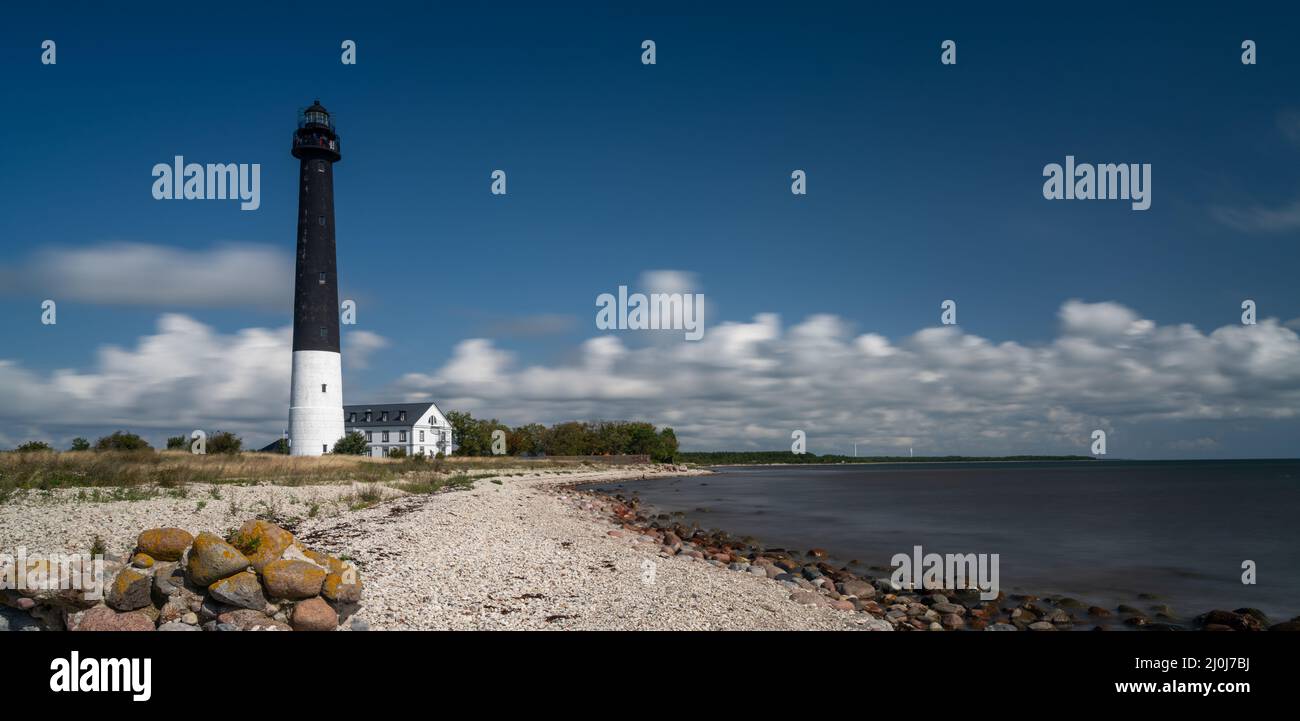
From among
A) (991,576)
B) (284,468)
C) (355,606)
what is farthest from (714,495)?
(355,606)

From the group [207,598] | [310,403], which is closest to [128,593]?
[207,598]

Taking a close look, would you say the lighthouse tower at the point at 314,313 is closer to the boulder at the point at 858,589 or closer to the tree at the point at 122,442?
the tree at the point at 122,442

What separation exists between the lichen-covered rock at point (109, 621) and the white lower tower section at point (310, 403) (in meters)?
45.3

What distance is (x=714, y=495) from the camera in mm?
58469

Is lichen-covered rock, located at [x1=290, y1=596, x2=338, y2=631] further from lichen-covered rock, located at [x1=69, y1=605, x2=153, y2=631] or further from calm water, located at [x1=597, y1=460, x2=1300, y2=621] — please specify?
calm water, located at [x1=597, y1=460, x2=1300, y2=621]

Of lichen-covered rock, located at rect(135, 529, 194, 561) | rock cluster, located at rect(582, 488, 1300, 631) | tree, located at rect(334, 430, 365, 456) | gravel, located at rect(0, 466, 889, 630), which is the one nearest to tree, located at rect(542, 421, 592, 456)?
tree, located at rect(334, 430, 365, 456)

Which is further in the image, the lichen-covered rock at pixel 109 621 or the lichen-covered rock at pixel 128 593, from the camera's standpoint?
the lichen-covered rock at pixel 128 593

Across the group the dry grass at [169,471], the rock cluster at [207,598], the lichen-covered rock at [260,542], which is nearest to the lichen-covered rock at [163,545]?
the rock cluster at [207,598]

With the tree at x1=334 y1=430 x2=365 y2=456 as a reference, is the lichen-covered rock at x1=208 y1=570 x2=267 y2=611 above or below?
above

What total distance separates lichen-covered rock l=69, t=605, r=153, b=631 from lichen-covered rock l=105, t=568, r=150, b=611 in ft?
0.39

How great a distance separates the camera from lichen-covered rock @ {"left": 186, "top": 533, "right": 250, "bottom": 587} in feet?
29.2

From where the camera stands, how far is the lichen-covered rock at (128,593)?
892 cm
